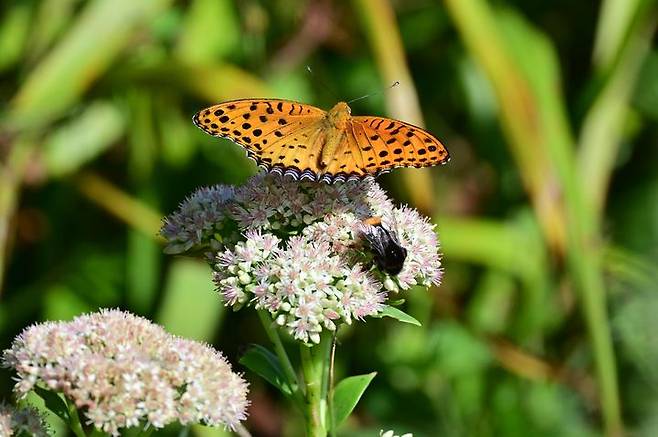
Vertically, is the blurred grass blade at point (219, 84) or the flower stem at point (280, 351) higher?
the flower stem at point (280, 351)

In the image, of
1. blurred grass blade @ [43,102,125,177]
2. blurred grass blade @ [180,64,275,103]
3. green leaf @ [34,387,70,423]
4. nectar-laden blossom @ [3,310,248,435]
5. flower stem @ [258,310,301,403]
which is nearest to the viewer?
nectar-laden blossom @ [3,310,248,435]

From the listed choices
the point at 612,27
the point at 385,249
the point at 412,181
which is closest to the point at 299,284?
the point at 385,249

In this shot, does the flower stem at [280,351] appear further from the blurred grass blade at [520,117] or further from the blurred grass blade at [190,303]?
the blurred grass blade at [520,117]

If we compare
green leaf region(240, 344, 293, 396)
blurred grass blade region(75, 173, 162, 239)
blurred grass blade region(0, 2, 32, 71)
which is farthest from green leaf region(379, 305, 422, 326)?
blurred grass blade region(0, 2, 32, 71)

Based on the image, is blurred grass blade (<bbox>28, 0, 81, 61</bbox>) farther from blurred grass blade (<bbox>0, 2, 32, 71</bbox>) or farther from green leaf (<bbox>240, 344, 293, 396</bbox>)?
green leaf (<bbox>240, 344, 293, 396</bbox>)

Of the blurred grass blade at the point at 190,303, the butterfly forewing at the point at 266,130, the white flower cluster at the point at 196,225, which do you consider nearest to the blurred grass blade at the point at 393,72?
the blurred grass blade at the point at 190,303

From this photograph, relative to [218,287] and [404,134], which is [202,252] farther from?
[404,134]

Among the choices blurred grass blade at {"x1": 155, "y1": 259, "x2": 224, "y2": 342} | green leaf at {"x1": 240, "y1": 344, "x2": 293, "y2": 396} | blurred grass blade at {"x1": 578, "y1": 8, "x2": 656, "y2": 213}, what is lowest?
blurred grass blade at {"x1": 155, "y1": 259, "x2": 224, "y2": 342}

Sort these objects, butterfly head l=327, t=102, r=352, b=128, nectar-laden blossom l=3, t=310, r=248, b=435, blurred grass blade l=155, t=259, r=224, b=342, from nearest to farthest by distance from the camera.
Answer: nectar-laden blossom l=3, t=310, r=248, b=435, butterfly head l=327, t=102, r=352, b=128, blurred grass blade l=155, t=259, r=224, b=342
